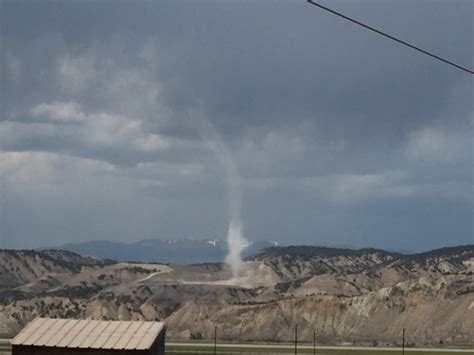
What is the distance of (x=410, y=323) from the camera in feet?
439

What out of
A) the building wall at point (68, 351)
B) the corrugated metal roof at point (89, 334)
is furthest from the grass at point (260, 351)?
the building wall at point (68, 351)

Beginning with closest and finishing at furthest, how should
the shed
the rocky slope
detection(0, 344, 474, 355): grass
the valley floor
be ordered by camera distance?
the shed
detection(0, 344, 474, 355): grass
the valley floor
the rocky slope

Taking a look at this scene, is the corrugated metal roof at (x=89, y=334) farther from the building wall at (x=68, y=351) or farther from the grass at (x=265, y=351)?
the grass at (x=265, y=351)

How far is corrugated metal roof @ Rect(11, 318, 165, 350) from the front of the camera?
153ft

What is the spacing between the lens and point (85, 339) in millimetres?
46906

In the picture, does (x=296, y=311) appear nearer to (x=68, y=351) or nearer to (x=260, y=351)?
(x=260, y=351)

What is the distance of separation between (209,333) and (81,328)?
8760 centimetres

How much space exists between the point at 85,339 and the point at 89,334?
0.61m

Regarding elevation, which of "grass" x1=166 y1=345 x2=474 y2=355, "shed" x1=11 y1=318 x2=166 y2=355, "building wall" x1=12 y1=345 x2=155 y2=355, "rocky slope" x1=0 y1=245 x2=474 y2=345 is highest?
"rocky slope" x1=0 y1=245 x2=474 y2=345

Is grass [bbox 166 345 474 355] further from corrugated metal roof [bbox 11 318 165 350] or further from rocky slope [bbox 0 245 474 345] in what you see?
corrugated metal roof [bbox 11 318 165 350]

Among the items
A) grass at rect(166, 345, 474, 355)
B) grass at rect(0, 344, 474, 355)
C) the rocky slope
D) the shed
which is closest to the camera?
the shed

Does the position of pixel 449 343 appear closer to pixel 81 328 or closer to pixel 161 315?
pixel 161 315

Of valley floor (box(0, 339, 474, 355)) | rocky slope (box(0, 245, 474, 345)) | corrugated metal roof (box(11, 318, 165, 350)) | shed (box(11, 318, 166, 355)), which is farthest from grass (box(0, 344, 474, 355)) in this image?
shed (box(11, 318, 166, 355))

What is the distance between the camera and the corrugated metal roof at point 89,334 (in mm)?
46500
